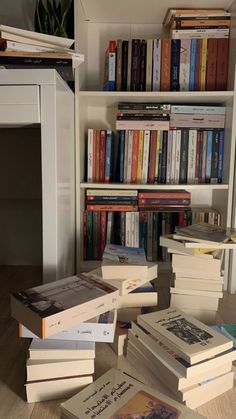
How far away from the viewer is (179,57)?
1268mm

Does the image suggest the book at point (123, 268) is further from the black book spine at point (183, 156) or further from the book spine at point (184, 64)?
the book spine at point (184, 64)

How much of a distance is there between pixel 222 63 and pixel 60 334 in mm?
1082

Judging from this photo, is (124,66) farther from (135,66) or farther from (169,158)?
(169,158)

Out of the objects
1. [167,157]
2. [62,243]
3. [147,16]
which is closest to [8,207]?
[62,243]

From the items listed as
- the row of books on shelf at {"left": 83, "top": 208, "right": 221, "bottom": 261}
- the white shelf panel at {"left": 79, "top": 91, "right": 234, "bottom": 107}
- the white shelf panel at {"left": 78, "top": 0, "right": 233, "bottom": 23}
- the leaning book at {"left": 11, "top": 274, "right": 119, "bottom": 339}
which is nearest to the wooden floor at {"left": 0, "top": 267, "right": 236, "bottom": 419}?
the leaning book at {"left": 11, "top": 274, "right": 119, "bottom": 339}

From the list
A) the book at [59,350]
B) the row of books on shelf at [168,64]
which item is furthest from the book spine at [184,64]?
the book at [59,350]

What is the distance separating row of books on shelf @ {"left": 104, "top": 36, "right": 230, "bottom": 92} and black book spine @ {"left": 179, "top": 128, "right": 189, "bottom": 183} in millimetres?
162

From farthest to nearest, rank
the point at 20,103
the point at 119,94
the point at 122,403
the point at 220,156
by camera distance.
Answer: the point at 220,156 → the point at 119,94 → the point at 20,103 → the point at 122,403

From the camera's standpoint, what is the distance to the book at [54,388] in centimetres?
67

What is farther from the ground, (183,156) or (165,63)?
(165,63)

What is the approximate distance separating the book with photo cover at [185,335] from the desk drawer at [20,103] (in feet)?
1.78

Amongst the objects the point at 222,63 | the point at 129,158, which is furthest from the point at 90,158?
the point at 222,63

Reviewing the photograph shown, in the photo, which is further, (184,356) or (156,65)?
(156,65)

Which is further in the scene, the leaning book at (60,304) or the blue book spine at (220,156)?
the blue book spine at (220,156)
